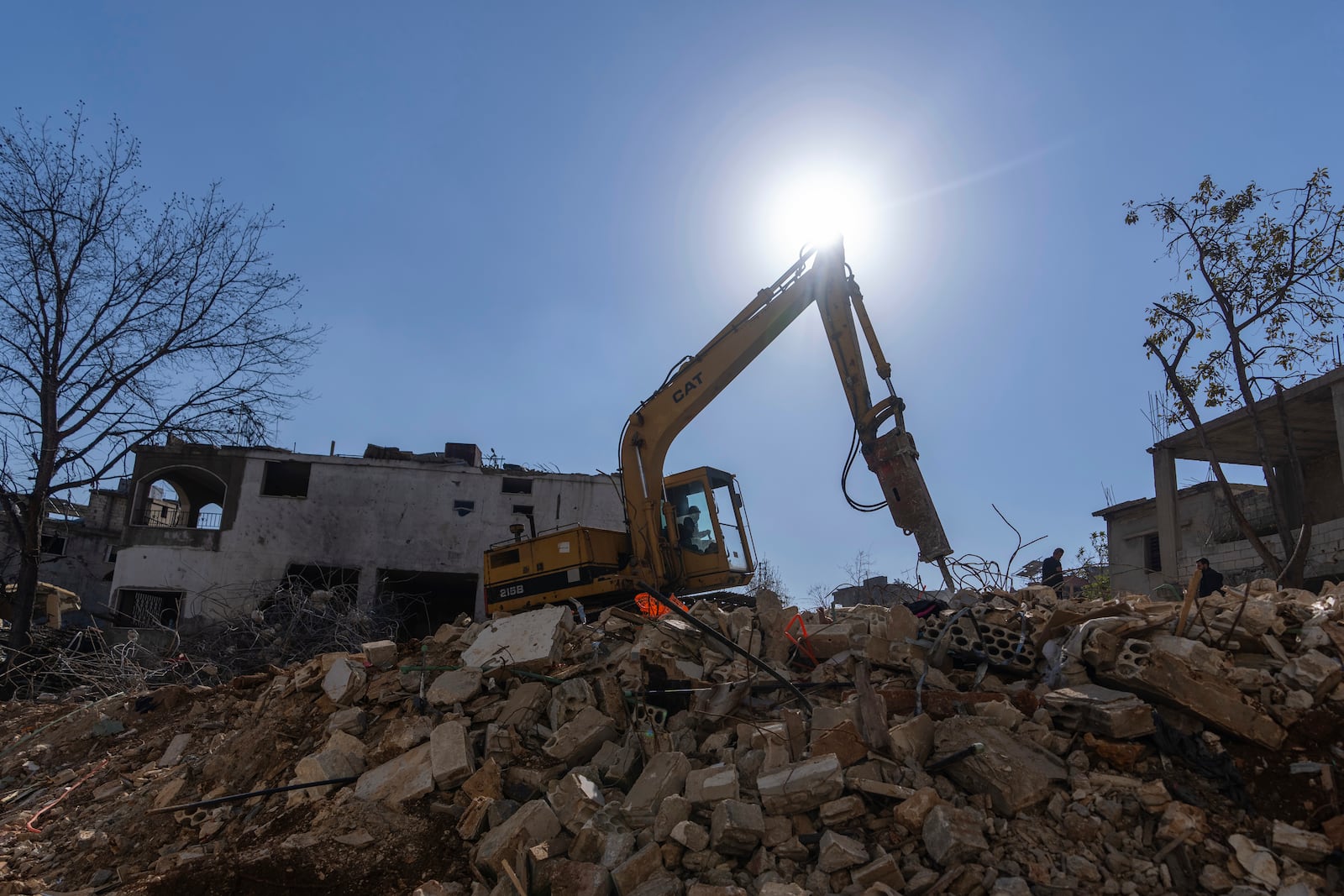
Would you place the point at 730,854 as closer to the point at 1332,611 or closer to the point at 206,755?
the point at 1332,611

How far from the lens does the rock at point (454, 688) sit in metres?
6.32

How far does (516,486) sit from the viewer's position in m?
23.0

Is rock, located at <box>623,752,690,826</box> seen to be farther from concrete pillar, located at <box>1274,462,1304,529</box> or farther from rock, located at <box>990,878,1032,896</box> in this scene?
concrete pillar, located at <box>1274,462,1304,529</box>

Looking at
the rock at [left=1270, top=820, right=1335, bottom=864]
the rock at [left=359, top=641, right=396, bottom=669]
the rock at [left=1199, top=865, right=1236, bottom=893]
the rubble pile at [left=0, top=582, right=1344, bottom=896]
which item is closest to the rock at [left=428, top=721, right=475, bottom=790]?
the rubble pile at [left=0, top=582, right=1344, bottom=896]

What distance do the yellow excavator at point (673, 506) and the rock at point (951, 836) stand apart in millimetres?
5490

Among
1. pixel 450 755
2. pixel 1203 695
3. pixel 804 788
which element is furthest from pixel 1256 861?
pixel 450 755

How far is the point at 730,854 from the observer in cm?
443

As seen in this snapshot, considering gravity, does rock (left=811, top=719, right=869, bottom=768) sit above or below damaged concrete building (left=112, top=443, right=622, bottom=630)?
below

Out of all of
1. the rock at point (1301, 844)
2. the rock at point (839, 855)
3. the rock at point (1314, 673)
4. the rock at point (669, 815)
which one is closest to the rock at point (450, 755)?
the rock at point (669, 815)

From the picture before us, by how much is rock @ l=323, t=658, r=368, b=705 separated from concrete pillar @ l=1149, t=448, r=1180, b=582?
35.0 feet

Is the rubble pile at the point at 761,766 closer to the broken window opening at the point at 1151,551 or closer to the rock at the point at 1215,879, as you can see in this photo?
→ the rock at the point at 1215,879

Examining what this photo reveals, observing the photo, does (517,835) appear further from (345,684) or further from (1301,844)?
(1301,844)

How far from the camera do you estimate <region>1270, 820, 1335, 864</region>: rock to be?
12.8ft

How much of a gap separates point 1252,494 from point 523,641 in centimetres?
1457
